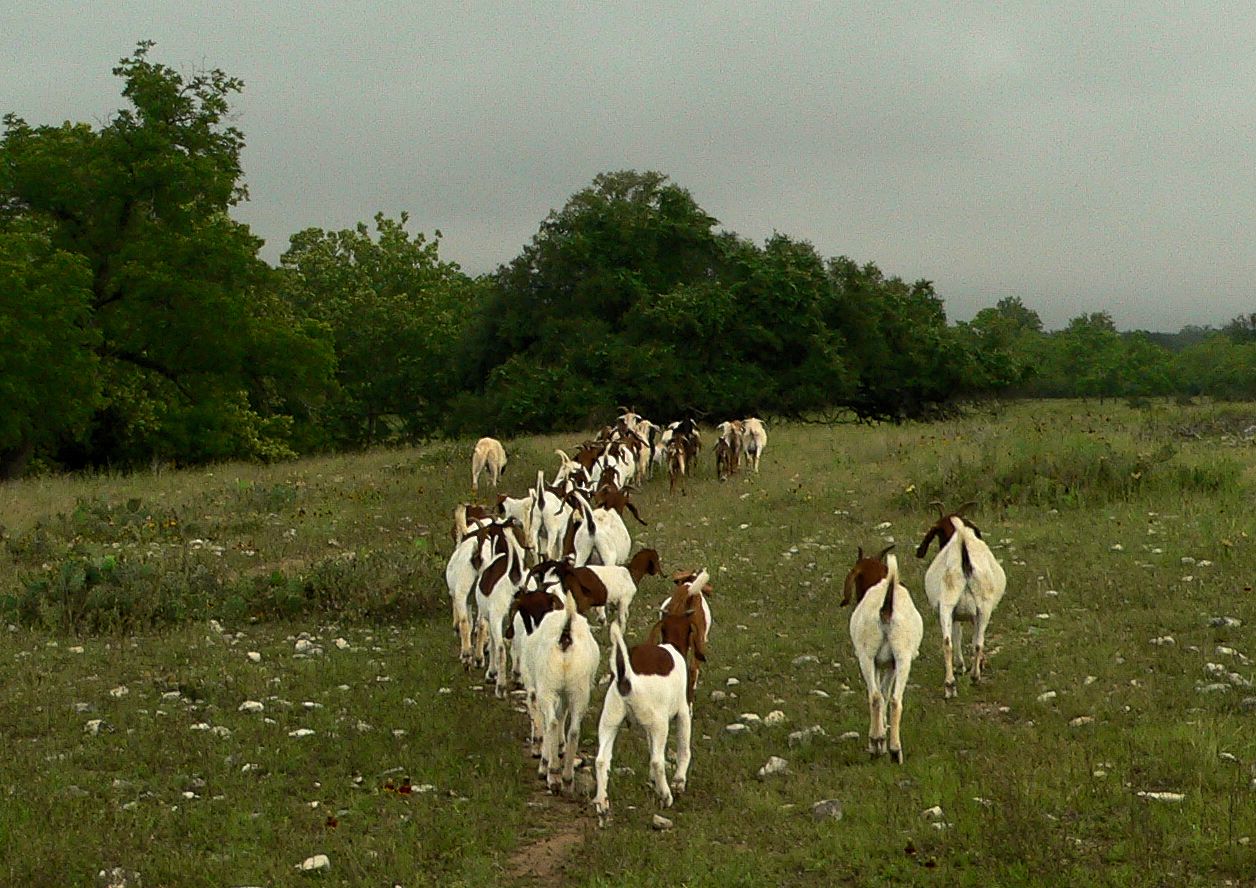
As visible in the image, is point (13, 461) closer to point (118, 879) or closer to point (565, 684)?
point (565, 684)

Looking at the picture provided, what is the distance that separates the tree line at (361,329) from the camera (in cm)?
3148

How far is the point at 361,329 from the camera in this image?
166 feet

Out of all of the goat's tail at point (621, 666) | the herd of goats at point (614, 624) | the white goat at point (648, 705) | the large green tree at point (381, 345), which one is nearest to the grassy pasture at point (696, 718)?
the white goat at point (648, 705)

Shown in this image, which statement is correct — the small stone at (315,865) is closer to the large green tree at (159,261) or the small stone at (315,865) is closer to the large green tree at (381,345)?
the large green tree at (159,261)

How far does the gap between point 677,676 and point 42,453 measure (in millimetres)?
32772

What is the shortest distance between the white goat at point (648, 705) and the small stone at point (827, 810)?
858mm

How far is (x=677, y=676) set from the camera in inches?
285

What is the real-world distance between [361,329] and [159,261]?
18985 mm

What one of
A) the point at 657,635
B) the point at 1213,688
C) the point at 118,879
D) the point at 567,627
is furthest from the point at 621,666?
the point at 1213,688

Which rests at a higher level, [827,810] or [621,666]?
[621,666]

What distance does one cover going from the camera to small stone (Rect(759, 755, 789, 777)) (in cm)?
767

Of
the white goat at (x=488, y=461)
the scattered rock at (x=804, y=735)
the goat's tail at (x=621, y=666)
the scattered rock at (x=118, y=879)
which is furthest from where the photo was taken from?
the white goat at (x=488, y=461)

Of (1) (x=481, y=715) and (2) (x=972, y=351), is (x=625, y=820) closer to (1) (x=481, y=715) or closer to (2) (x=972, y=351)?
(1) (x=481, y=715)

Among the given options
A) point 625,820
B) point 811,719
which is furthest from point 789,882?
point 811,719
